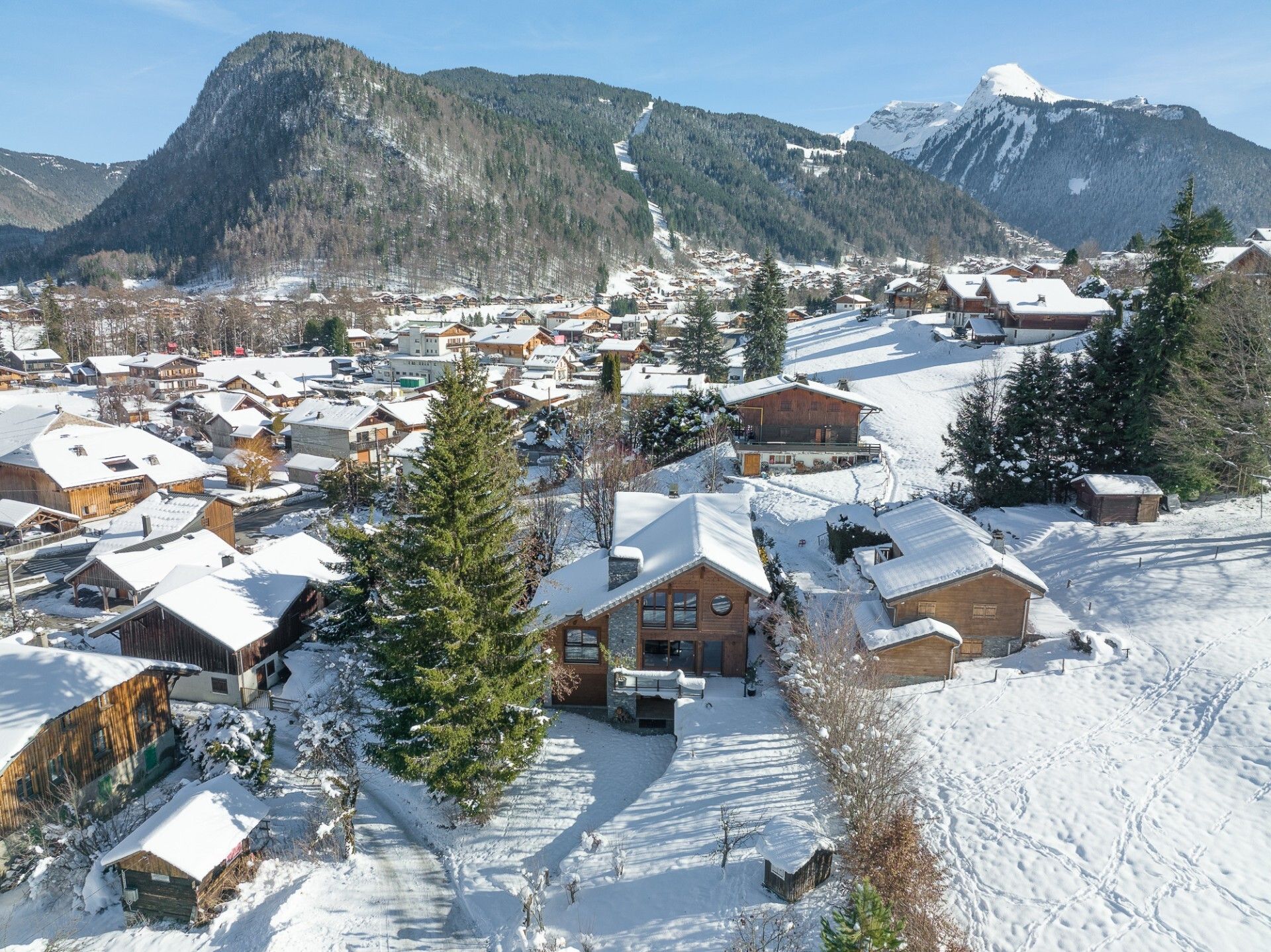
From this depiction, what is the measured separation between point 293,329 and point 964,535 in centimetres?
13267

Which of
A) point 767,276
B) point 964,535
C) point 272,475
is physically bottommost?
point 272,475

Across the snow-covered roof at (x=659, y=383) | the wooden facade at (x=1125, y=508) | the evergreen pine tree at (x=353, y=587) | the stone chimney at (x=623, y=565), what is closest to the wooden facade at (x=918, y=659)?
the stone chimney at (x=623, y=565)

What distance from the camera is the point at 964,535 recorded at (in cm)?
2591

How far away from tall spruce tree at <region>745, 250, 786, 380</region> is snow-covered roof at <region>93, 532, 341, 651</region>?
4211cm

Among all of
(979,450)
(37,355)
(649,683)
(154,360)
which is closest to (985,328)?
(979,450)

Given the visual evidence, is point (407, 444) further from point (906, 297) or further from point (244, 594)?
point (906, 297)

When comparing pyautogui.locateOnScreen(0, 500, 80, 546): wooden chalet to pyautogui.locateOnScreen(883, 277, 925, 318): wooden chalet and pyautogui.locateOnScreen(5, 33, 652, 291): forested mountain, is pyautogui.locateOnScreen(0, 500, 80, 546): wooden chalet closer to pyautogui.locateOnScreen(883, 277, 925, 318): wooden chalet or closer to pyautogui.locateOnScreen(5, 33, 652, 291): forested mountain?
pyautogui.locateOnScreen(883, 277, 925, 318): wooden chalet

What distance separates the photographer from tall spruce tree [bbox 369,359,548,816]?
18.8m

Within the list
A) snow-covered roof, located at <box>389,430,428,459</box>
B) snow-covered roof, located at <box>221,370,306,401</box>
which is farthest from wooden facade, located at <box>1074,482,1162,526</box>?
snow-covered roof, located at <box>221,370,306,401</box>

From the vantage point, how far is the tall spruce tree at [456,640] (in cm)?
1875

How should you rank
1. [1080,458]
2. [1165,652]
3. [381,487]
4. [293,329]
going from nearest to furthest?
1. [1165,652]
2. [1080,458]
3. [381,487]
4. [293,329]

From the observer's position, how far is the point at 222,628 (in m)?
26.4

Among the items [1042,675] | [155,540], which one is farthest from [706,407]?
[155,540]

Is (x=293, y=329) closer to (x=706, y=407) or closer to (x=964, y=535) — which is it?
(x=706, y=407)
